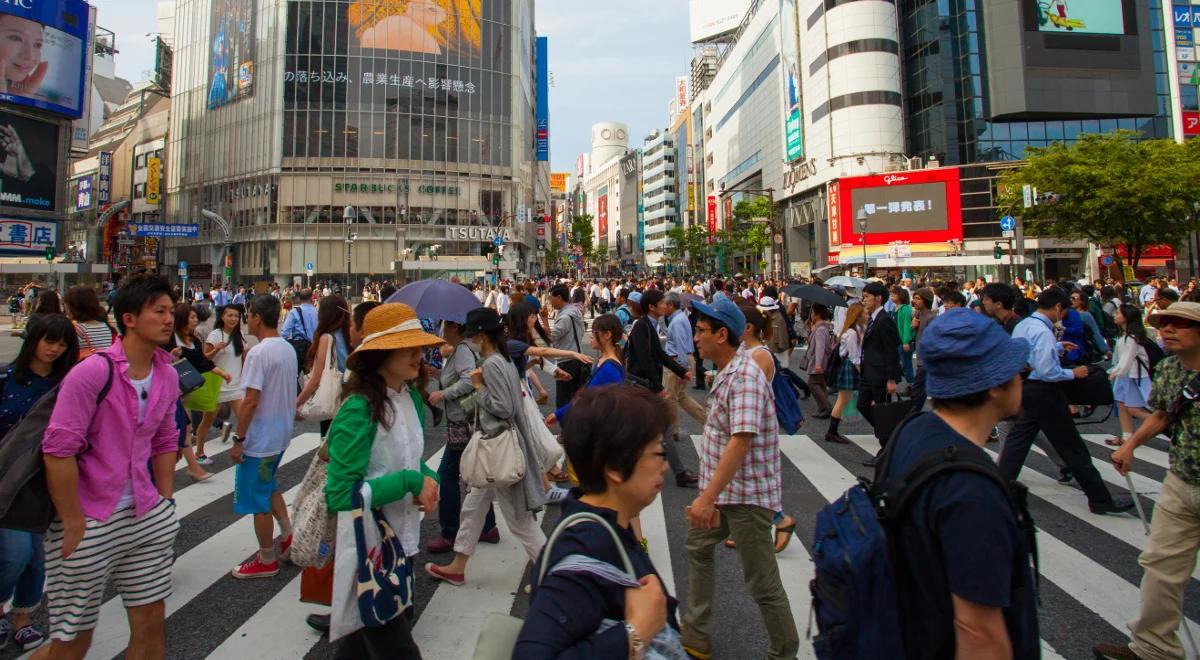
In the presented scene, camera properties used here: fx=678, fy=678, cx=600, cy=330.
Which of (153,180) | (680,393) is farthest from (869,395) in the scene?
(153,180)

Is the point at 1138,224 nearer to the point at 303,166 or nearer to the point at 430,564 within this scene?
the point at 430,564

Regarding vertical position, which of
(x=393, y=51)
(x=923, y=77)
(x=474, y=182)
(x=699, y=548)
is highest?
(x=393, y=51)

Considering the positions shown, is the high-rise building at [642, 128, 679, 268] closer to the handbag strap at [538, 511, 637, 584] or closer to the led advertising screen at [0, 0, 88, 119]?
the led advertising screen at [0, 0, 88, 119]

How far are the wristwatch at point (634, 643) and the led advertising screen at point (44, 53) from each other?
5581cm

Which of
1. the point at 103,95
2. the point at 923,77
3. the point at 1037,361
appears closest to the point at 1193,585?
the point at 1037,361

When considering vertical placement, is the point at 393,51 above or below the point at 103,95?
below

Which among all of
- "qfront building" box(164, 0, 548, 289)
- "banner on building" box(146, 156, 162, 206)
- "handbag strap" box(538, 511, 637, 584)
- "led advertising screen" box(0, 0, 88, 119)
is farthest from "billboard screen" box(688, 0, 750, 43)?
"handbag strap" box(538, 511, 637, 584)

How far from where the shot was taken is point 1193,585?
4.42m

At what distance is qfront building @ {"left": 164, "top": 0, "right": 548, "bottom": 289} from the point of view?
54.3m

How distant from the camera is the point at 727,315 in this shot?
353 cm

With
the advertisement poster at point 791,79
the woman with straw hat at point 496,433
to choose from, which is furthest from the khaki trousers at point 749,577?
the advertisement poster at point 791,79

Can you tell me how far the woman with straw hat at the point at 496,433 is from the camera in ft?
13.5

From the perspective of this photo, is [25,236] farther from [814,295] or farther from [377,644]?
[377,644]

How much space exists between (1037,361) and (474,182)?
2200 inches
